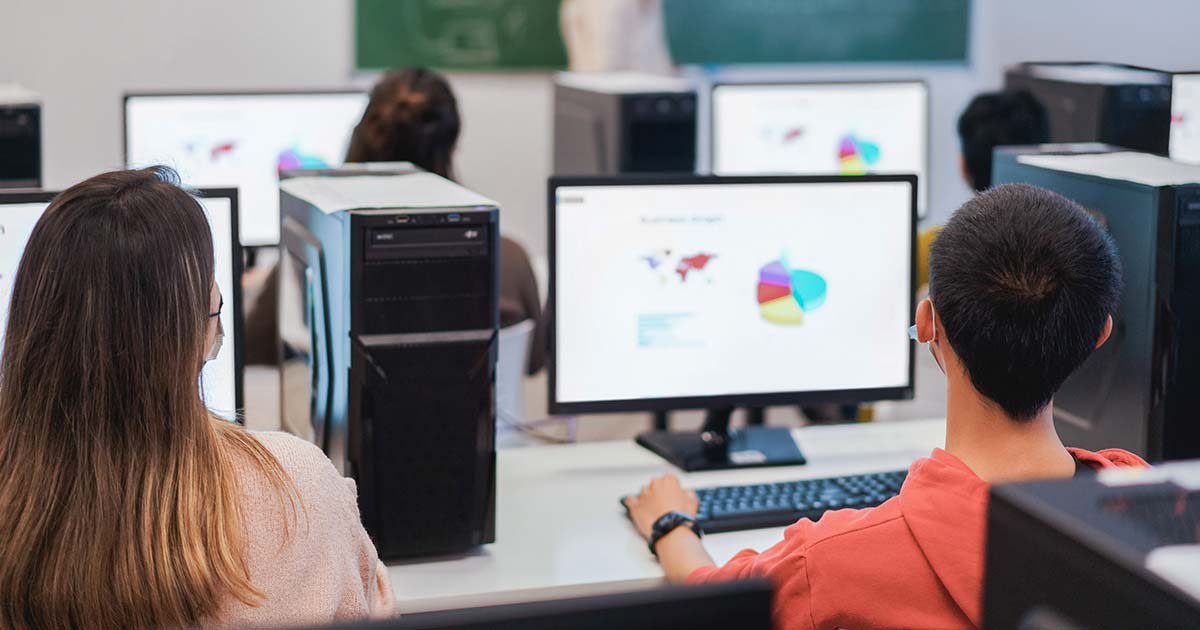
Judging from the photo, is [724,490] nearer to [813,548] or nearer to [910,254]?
[910,254]

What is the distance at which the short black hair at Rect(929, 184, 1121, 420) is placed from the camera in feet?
3.98

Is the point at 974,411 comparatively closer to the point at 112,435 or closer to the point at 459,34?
the point at 112,435

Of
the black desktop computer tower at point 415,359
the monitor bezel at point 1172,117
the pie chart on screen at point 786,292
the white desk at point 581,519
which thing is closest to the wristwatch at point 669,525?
the white desk at point 581,519

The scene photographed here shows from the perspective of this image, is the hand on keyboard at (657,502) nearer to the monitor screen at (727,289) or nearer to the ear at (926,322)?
the monitor screen at (727,289)

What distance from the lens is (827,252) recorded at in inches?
78.2

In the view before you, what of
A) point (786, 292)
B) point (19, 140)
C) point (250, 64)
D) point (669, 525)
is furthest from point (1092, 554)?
point (250, 64)

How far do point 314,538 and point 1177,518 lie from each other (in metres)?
0.84

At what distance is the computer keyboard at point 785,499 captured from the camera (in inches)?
68.9

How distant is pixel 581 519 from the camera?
1.80m

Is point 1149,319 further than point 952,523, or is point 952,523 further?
point 1149,319

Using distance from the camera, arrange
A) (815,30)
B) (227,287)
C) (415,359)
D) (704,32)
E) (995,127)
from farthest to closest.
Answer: (815,30)
(704,32)
(995,127)
(227,287)
(415,359)

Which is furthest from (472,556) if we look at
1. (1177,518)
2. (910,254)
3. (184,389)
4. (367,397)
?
(1177,518)

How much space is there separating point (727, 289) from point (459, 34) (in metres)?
2.74

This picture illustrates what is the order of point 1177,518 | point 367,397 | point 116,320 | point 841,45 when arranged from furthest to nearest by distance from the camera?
point 841,45 < point 367,397 < point 116,320 < point 1177,518
